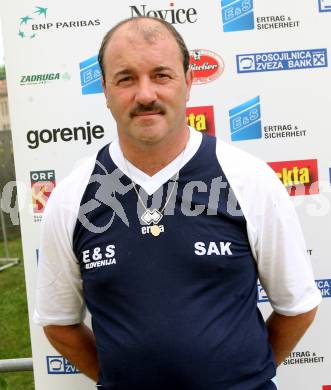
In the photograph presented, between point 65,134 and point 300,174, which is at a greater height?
point 65,134

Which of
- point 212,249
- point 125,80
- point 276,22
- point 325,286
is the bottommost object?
point 325,286

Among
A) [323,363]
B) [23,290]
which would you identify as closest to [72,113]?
[323,363]

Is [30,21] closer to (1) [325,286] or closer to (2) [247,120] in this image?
(2) [247,120]

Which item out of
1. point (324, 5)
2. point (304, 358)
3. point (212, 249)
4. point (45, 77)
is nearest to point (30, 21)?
point (45, 77)

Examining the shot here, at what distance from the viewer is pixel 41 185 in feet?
8.30

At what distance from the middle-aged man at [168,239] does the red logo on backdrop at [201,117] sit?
60cm

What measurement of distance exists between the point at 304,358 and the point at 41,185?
1.37m

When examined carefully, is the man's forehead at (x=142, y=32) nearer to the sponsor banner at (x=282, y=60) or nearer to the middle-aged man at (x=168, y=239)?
the middle-aged man at (x=168, y=239)

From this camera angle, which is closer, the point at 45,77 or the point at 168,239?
the point at 168,239

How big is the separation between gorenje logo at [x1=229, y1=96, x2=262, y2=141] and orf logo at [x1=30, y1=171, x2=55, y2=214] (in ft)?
2.60

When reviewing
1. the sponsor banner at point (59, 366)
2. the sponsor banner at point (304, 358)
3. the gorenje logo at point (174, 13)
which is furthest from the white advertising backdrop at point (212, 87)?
the sponsor banner at point (59, 366)

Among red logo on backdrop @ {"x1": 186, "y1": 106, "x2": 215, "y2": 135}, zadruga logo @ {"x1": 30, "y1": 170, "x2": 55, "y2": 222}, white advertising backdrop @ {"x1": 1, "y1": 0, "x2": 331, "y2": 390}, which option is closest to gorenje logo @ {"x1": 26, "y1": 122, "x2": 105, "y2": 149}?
white advertising backdrop @ {"x1": 1, "y1": 0, "x2": 331, "y2": 390}

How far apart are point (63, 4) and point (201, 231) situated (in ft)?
3.98

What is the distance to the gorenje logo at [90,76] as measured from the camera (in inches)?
96.3
